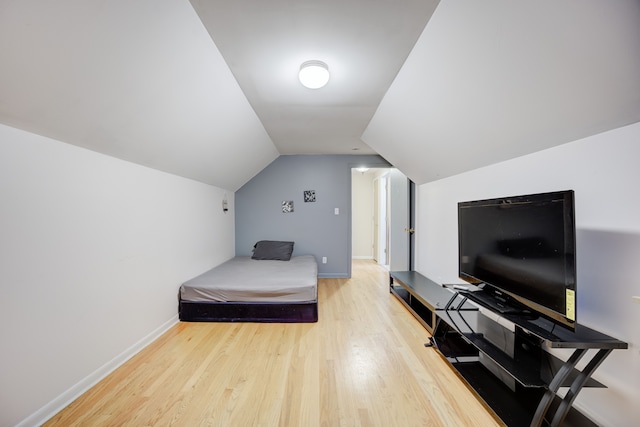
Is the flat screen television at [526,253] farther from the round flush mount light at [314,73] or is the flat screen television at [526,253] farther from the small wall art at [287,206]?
the small wall art at [287,206]

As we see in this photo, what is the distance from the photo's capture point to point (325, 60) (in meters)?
1.86

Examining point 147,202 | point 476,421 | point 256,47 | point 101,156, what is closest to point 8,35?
point 101,156

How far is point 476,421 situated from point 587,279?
1.01m

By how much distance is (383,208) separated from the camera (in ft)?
19.8

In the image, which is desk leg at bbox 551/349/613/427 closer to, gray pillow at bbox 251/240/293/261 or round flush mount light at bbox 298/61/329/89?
round flush mount light at bbox 298/61/329/89

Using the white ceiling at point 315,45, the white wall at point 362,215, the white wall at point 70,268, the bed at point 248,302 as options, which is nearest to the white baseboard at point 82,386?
the white wall at point 70,268

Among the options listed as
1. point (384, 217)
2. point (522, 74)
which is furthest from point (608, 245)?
point (384, 217)

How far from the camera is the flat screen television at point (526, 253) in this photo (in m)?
1.23

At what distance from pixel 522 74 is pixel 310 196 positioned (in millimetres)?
3644

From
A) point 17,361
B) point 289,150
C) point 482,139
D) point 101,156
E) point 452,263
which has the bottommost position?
point 17,361

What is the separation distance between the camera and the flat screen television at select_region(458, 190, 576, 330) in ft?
4.04

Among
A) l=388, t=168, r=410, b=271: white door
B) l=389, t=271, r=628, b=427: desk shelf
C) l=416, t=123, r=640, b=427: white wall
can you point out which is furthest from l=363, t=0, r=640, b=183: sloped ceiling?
l=388, t=168, r=410, b=271: white door

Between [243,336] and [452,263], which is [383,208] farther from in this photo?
[243,336]

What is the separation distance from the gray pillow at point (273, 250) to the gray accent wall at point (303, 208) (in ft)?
0.85
